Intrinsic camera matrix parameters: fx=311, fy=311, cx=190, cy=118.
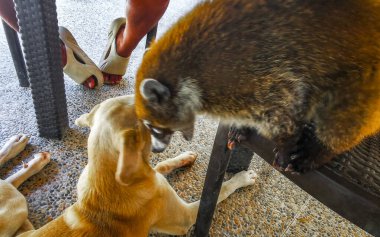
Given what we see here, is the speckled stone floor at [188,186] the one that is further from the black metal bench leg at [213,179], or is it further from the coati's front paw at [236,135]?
the coati's front paw at [236,135]

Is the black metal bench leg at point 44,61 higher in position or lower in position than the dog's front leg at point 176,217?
higher

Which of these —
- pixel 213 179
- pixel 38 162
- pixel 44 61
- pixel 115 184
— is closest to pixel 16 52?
pixel 44 61

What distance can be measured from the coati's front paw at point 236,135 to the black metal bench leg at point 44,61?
3.50 feet

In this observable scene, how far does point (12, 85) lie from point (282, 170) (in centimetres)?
207

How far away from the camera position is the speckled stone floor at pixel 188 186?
154 cm

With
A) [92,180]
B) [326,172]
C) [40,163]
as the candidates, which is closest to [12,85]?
[40,163]

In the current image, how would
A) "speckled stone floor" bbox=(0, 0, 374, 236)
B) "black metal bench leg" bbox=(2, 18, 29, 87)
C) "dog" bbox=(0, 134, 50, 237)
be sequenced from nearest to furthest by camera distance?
"dog" bbox=(0, 134, 50, 237)
"speckled stone floor" bbox=(0, 0, 374, 236)
"black metal bench leg" bbox=(2, 18, 29, 87)

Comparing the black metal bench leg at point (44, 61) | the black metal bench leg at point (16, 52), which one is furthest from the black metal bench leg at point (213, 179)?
the black metal bench leg at point (16, 52)

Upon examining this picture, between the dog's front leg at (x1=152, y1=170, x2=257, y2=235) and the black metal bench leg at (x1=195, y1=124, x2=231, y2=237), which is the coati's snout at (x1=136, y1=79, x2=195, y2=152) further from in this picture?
the dog's front leg at (x1=152, y1=170, x2=257, y2=235)

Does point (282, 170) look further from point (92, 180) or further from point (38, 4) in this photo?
point (38, 4)

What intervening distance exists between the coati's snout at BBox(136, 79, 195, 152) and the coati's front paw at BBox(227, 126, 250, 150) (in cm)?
15

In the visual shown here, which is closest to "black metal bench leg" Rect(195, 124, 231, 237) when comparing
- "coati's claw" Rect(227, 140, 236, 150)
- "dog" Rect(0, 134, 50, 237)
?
"coati's claw" Rect(227, 140, 236, 150)

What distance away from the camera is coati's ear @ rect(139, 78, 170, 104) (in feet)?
3.00

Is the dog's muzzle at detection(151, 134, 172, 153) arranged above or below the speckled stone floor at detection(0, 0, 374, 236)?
above
